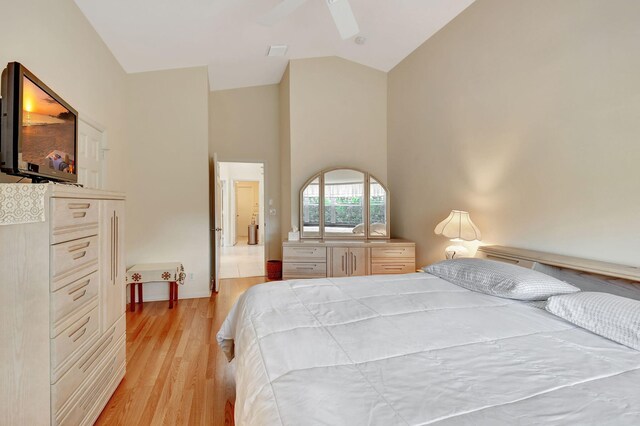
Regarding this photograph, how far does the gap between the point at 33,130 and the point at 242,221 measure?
950 centimetres

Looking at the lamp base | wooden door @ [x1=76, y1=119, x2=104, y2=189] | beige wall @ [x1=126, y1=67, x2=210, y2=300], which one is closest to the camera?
wooden door @ [x1=76, y1=119, x2=104, y2=189]

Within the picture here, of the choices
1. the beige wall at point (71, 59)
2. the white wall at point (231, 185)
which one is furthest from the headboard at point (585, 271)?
the white wall at point (231, 185)

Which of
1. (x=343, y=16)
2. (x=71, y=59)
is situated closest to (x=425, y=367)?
(x=343, y=16)

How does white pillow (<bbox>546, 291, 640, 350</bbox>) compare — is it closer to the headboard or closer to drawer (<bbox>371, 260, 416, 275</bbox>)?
the headboard

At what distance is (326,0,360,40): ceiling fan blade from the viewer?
2.31 metres

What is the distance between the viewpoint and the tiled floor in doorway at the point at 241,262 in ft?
18.1

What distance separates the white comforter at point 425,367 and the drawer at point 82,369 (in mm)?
848

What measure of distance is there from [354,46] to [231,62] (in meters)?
1.64

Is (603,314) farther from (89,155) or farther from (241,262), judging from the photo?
(241,262)

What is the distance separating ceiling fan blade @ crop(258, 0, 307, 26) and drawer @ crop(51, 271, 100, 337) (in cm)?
222

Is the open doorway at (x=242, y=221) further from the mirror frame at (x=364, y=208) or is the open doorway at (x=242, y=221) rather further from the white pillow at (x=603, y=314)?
the white pillow at (x=603, y=314)

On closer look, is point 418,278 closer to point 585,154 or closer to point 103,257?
point 585,154

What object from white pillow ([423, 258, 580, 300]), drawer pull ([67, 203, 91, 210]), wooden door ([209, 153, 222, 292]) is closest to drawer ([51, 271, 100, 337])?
drawer pull ([67, 203, 91, 210])

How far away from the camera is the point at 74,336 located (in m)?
1.51
